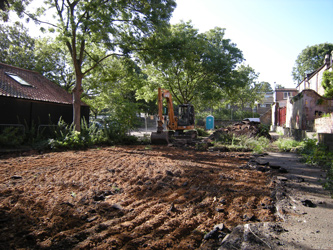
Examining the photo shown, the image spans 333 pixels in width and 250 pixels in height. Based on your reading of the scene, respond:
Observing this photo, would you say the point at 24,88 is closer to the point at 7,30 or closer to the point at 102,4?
the point at 102,4

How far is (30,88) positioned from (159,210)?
51.2 ft

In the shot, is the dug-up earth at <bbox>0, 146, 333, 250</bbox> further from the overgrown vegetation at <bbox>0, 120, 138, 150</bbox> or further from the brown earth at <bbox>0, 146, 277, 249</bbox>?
the overgrown vegetation at <bbox>0, 120, 138, 150</bbox>

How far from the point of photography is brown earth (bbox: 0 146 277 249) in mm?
2740

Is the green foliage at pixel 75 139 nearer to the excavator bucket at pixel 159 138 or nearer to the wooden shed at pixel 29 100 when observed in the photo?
the wooden shed at pixel 29 100

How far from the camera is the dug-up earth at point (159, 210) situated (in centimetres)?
269

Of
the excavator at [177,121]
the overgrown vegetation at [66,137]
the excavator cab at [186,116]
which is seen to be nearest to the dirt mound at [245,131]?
the excavator at [177,121]

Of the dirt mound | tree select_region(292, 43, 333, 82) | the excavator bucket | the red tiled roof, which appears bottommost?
the excavator bucket

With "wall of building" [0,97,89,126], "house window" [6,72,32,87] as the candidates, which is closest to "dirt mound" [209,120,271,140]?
"wall of building" [0,97,89,126]

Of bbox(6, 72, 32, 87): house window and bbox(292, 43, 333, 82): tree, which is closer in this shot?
bbox(6, 72, 32, 87): house window

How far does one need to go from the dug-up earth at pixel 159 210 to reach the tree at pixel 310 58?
51147 millimetres

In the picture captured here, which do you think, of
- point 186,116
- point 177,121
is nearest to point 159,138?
point 177,121

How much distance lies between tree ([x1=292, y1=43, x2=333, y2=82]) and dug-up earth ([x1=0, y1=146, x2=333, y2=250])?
51.1 metres

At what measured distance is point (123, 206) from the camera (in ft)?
12.3

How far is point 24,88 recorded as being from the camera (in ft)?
50.1
